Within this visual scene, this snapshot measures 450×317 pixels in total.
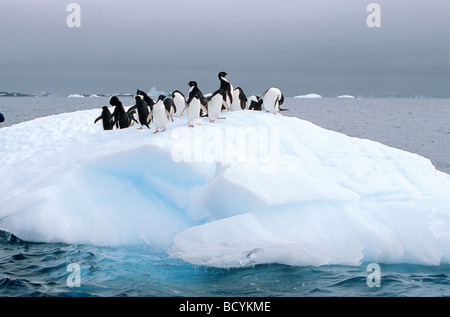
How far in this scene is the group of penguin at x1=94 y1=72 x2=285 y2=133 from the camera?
10.8m

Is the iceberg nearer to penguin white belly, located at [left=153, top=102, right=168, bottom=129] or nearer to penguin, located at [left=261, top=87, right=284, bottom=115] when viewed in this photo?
penguin white belly, located at [left=153, top=102, right=168, bottom=129]

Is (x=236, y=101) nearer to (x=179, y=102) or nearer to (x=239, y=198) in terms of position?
(x=179, y=102)

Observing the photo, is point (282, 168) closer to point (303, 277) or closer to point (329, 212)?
point (329, 212)

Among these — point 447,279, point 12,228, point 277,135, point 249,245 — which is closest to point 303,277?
point 249,245

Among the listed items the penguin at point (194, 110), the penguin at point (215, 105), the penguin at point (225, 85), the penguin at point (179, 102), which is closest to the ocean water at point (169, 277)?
the penguin at point (194, 110)

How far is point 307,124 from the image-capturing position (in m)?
11.5

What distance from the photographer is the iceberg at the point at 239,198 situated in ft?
24.7

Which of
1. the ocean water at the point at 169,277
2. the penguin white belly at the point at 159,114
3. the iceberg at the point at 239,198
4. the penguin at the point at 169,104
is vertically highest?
the penguin at the point at 169,104

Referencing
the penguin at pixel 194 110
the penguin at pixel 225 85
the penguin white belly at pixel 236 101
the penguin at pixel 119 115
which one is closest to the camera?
the penguin at pixel 194 110

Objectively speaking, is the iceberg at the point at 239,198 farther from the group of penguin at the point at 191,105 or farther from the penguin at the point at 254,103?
the penguin at the point at 254,103

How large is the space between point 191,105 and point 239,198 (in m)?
3.39

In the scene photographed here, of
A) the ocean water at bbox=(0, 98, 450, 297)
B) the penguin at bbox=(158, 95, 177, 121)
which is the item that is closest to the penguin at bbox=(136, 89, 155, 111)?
the penguin at bbox=(158, 95, 177, 121)
